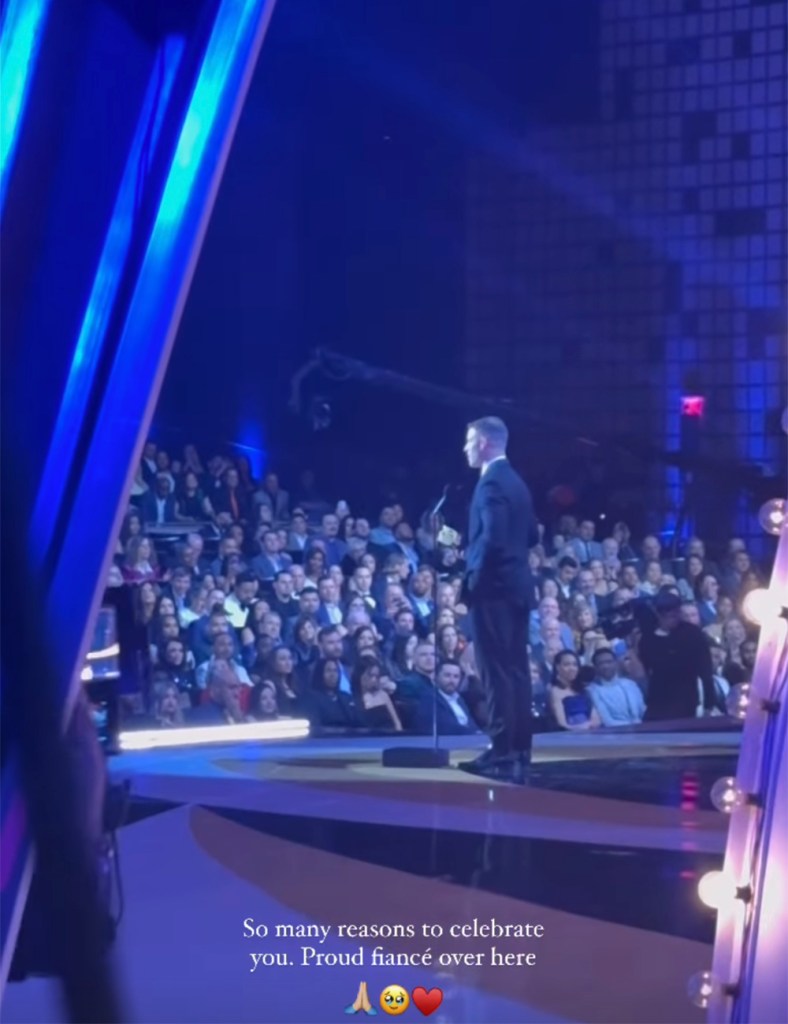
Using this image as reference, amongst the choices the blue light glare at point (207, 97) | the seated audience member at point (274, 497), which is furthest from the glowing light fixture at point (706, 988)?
the blue light glare at point (207, 97)

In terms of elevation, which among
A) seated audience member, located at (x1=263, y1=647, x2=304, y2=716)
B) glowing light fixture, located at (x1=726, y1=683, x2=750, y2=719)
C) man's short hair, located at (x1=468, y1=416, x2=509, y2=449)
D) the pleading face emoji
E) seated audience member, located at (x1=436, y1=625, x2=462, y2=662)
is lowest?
the pleading face emoji

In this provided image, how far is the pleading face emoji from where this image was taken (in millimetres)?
1159

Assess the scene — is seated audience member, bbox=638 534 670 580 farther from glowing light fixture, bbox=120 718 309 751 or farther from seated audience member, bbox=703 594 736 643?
glowing light fixture, bbox=120 718 309 751

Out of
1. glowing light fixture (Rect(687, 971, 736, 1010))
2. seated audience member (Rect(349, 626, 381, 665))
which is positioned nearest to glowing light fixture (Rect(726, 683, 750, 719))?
glowing light fixture (Rect(687, 971, 736, 1010))

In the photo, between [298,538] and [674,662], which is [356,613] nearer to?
[298,538]

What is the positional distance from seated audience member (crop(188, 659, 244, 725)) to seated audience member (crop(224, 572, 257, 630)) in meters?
0.04

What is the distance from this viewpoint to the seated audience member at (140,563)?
1187mm

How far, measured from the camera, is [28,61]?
1243mm

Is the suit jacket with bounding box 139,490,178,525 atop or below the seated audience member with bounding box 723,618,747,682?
atop

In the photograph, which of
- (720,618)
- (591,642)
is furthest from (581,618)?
(720,618)

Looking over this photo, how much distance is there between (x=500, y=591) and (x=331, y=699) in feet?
0.66

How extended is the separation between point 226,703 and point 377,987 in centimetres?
31

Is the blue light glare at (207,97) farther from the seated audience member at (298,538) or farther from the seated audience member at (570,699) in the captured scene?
the seated audience member at (570,699)

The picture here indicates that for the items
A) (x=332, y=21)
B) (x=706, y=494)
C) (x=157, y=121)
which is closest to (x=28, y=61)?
(x=157, y=121)
